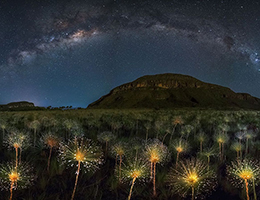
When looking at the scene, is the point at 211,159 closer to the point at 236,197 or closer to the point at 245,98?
the point at 236,197

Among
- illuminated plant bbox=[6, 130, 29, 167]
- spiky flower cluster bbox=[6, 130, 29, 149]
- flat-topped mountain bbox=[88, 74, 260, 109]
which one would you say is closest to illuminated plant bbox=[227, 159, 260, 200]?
illuminated plant bbox=[6, 130, 29, 167]

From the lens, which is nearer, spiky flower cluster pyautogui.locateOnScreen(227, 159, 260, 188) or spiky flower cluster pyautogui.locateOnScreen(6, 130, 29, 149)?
spiky flower cluster pyautogui.locateOnScreen(227, 159, 260, 188)

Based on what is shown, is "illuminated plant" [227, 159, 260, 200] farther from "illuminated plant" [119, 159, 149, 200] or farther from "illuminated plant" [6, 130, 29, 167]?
"illuminated plant" [6, 130, 29, 167]

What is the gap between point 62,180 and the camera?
6266mm

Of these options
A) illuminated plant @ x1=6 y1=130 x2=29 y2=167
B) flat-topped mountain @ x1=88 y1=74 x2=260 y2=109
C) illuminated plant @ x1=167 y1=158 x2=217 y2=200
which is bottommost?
illuminated plant @ x1=167 y1=158 x2=217 y2=200

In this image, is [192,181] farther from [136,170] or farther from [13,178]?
[13,178]

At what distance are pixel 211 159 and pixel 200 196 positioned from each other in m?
3.26

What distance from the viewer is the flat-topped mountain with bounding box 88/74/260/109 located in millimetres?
141750

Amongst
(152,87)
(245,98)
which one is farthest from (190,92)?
(245,98)

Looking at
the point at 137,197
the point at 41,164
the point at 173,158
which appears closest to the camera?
the point at 137,197

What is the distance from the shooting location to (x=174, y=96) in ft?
515

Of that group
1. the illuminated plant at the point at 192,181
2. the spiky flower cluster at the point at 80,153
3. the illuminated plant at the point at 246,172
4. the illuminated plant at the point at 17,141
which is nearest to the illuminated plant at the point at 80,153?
the spiky flower cluster at the point at 80,153

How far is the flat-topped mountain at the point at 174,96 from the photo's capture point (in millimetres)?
141750

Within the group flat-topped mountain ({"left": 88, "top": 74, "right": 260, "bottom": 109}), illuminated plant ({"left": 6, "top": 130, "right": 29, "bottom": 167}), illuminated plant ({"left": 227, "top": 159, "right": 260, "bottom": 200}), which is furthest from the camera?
flat-topped mountain ({"left": 88, "top": 74, "right": 260, "bottom": 109})
